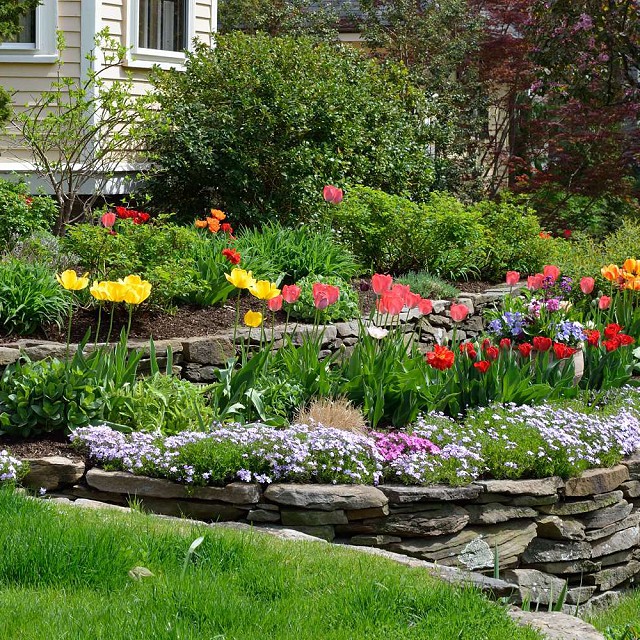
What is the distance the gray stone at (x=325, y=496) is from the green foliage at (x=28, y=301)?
221 cm

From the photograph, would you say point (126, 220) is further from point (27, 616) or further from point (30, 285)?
point (27, 616)

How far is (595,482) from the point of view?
227 inches

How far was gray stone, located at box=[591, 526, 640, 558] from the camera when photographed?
5844 mm

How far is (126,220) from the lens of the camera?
24.3 ft

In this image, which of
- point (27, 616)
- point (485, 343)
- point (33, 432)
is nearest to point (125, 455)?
point (33, 432)

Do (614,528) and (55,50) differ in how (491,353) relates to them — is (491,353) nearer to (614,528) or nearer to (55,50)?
(614,528)

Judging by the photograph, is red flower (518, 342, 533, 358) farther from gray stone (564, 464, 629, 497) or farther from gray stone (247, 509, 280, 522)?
gray stone (247, 509, 280, 522)

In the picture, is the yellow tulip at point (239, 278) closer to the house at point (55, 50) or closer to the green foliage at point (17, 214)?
the green foliage at point (17, 214)

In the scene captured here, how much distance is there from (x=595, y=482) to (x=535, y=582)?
2.26 ft

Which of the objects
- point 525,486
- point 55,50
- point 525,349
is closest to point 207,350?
point 525,349

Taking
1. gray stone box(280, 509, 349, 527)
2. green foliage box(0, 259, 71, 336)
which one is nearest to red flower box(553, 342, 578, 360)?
gray stone box(280, 509, 349, 527)

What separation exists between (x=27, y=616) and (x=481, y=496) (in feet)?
9.28

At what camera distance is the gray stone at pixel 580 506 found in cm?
564

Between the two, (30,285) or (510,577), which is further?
(30,285)
